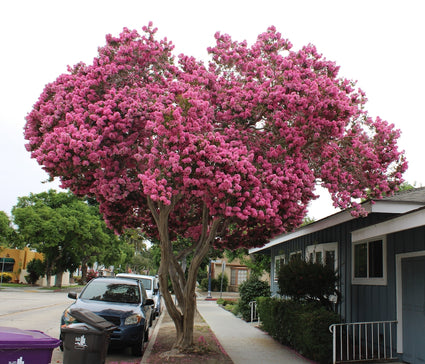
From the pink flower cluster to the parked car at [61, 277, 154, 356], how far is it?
248 centimetres

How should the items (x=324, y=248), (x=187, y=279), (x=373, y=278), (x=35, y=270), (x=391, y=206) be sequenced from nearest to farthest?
(x=391, y=206), (x=373, y=278), (x=187, y=279), (x=324, y=248), (x=35, y=270)

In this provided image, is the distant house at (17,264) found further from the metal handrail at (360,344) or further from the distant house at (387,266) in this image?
the metal handrail at (360,344)

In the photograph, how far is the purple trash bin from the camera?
5555 mm

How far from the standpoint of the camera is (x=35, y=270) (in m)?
53.3

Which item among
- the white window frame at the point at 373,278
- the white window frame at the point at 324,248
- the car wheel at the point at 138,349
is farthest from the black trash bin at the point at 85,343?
the white window frame at the point at 324,248

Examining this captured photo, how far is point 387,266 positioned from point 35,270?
49.4 metres

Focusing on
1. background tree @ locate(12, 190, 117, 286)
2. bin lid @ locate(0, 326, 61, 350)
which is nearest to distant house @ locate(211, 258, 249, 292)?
background tree @ locate(12, 190, 117, 286)

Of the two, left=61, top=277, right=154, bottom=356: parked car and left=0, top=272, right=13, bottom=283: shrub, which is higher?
left=61, top=277, right=154, bottom=356: parked car

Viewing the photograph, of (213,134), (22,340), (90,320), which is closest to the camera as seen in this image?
(22,340)

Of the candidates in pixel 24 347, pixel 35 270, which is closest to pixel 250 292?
pixel 24 347

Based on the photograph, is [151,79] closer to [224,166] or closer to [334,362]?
[224,166]

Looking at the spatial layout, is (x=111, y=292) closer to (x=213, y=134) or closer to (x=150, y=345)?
(x=150, y=345)

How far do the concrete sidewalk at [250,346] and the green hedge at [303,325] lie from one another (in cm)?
29

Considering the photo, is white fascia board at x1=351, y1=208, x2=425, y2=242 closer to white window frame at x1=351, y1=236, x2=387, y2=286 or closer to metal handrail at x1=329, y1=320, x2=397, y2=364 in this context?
white window frame at x1=351, y1=236, x2=387, y2=286
